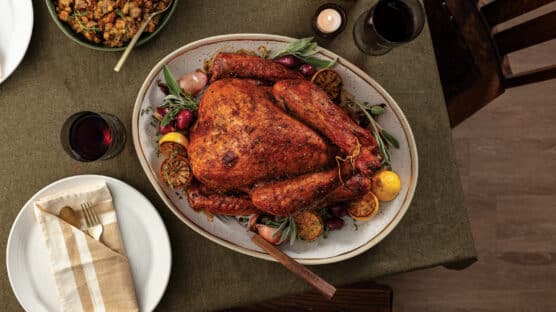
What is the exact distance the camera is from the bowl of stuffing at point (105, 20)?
1065 mm

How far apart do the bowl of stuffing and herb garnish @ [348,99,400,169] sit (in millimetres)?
586

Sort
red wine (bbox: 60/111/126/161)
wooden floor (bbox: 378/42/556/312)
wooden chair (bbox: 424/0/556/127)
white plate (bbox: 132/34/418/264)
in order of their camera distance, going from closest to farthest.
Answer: red wine (bbox: 60/111/126/161)
white plate (bbox: 132/34/418/264)
wooden chair (bbox: 424/0/556/127)
wooden floor (bbox: 378/42/556/312)

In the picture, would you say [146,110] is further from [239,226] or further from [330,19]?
[330,19]

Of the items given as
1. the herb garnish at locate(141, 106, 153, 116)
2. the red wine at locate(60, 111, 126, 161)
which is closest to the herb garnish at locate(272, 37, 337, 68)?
the herb garnish at locate(141, 106, 153, 116)

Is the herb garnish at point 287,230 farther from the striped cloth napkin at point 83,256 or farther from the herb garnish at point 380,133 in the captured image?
the striped cloth napkin at point 83,256

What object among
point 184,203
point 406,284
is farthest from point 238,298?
point 406,284

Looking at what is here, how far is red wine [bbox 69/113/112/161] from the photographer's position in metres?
1.02

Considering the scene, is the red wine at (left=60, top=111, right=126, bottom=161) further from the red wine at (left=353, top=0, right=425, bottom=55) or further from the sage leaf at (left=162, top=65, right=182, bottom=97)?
the red wine at (left=353, top=0, right=425, bottom=55)

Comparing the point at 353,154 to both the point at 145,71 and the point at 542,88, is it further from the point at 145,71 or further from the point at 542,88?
the point at 542,88

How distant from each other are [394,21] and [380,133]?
1.00ft

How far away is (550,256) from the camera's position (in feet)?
6.84

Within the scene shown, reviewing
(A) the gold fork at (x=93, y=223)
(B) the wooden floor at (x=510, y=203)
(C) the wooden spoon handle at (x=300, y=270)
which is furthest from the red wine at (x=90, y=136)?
(B) the wooden floor at (x=510, y=203)

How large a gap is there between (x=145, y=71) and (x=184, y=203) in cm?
39

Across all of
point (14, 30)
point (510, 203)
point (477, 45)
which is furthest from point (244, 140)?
point (510, 203)
